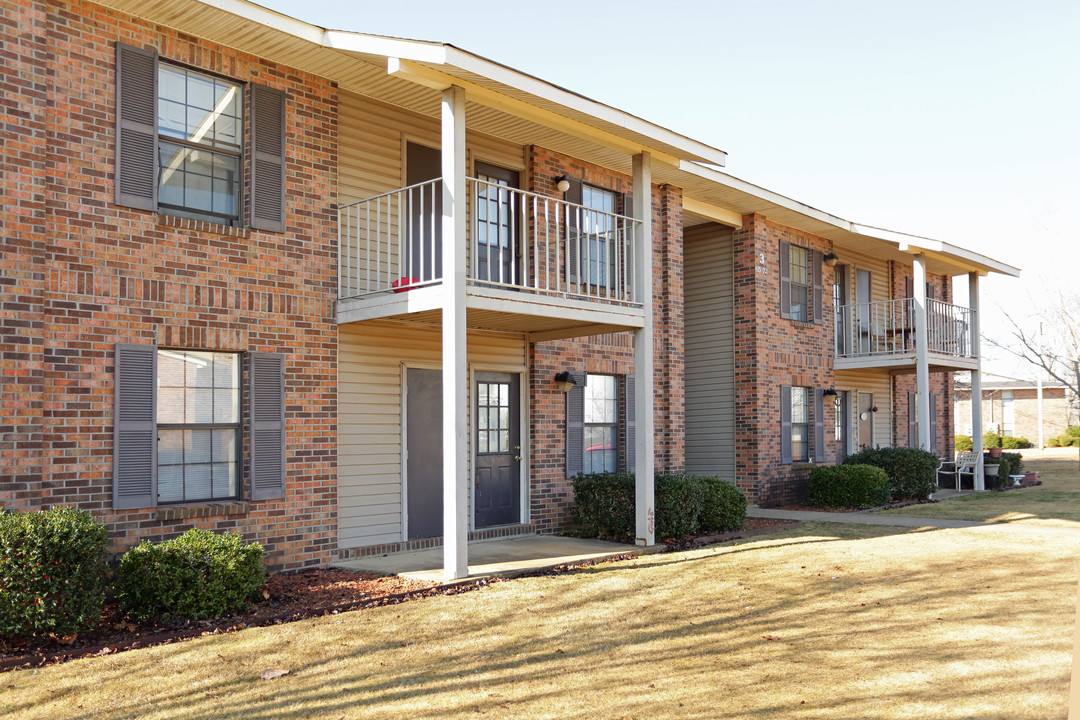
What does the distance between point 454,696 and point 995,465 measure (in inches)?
758

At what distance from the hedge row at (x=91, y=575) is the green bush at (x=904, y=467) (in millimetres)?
13205

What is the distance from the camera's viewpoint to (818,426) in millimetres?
17219

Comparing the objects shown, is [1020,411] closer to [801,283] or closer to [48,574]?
[801,283]

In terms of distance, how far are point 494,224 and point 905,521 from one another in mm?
8072

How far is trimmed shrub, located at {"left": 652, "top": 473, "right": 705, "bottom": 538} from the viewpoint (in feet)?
36.4

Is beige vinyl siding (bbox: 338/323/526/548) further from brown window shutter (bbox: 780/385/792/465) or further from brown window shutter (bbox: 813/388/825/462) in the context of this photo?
brown window shutter (bbox: 813/388/825/462)

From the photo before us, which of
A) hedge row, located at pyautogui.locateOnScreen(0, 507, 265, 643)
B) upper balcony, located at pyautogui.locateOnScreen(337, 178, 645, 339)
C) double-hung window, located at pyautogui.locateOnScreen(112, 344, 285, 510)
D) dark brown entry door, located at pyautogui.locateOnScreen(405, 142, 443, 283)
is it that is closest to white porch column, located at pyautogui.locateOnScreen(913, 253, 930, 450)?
upper balcony, located at pyautogui.locateOnScreen(337, 178, 645, 339)

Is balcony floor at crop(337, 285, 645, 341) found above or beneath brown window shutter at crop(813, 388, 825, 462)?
above

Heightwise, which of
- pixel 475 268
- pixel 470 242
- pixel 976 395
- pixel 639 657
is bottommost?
pixel 639 657

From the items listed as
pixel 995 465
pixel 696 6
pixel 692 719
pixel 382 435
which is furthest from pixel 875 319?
pixel 692 719

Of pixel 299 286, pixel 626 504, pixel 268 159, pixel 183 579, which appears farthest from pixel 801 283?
pixel 183 579

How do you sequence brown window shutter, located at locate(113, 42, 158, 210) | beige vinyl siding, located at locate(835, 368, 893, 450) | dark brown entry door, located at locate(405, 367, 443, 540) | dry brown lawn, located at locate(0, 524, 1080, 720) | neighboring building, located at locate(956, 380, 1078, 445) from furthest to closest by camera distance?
neighboring building, located at locate(956, 380, 1078, 445)
beige vinyl siding, located at locate(835, 368, 893, 450)
dark brown entry door, located at locate(405, 367, 443, 540)
brown window shutter, located at locate(113, 42, 158, 210)
dry brown lawn, located at locate(0, 524, 1080, 720)

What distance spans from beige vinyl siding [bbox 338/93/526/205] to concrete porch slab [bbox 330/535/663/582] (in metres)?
4.11

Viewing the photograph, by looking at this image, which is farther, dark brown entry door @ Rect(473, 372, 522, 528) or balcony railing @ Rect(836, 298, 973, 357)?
balcony railing @ Rect(836, 298, 973, 357)
